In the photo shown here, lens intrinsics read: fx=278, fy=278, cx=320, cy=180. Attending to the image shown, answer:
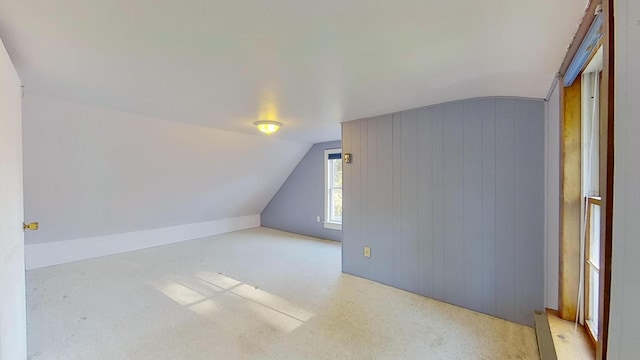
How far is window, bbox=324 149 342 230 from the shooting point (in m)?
5.30

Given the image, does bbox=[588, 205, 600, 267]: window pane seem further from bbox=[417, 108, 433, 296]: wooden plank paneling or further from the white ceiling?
bbox=[417, 108, 433, 296]: wooden plank paneling

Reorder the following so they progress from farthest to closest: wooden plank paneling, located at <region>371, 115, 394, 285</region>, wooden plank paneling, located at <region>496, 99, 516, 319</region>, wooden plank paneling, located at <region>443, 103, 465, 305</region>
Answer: wooden plank paneling, located at <region>371, 115, 394, 285</region>
wooden plank paneling, located at <region>443, 103, 465, 305</region>
wooden plank paneling, located at <region>496, 99, 516, 319</region>

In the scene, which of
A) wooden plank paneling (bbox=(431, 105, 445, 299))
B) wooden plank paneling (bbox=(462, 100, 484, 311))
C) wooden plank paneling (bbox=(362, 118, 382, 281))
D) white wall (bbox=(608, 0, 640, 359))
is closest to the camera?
white wall (bbox=(608, 0, 640, 359))

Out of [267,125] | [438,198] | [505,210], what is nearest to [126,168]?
[267,125]

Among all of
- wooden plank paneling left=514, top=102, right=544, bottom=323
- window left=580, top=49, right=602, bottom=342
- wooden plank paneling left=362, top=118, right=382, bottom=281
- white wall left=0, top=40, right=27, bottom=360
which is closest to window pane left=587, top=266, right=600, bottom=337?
window left=580, top=49, right=602, bottom=342

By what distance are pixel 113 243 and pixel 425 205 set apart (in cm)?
470

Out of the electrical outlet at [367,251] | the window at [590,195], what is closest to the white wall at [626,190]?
the window at [590,195]

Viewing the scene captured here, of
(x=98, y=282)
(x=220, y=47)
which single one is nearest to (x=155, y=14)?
(x=220, y=47)

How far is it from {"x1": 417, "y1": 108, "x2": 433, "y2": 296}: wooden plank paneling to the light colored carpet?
0.73 ft

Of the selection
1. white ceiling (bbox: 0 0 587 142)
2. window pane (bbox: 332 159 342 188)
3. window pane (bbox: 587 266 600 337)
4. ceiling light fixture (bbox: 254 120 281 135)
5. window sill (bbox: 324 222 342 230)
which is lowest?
window sill (bbox: 324 222 342 230)

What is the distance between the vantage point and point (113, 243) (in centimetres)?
443

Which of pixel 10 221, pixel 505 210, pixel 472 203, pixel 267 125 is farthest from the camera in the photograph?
pixel 267 125

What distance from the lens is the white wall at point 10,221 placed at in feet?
4.25

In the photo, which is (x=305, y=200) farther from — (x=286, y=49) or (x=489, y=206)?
(x=286, y=49)
